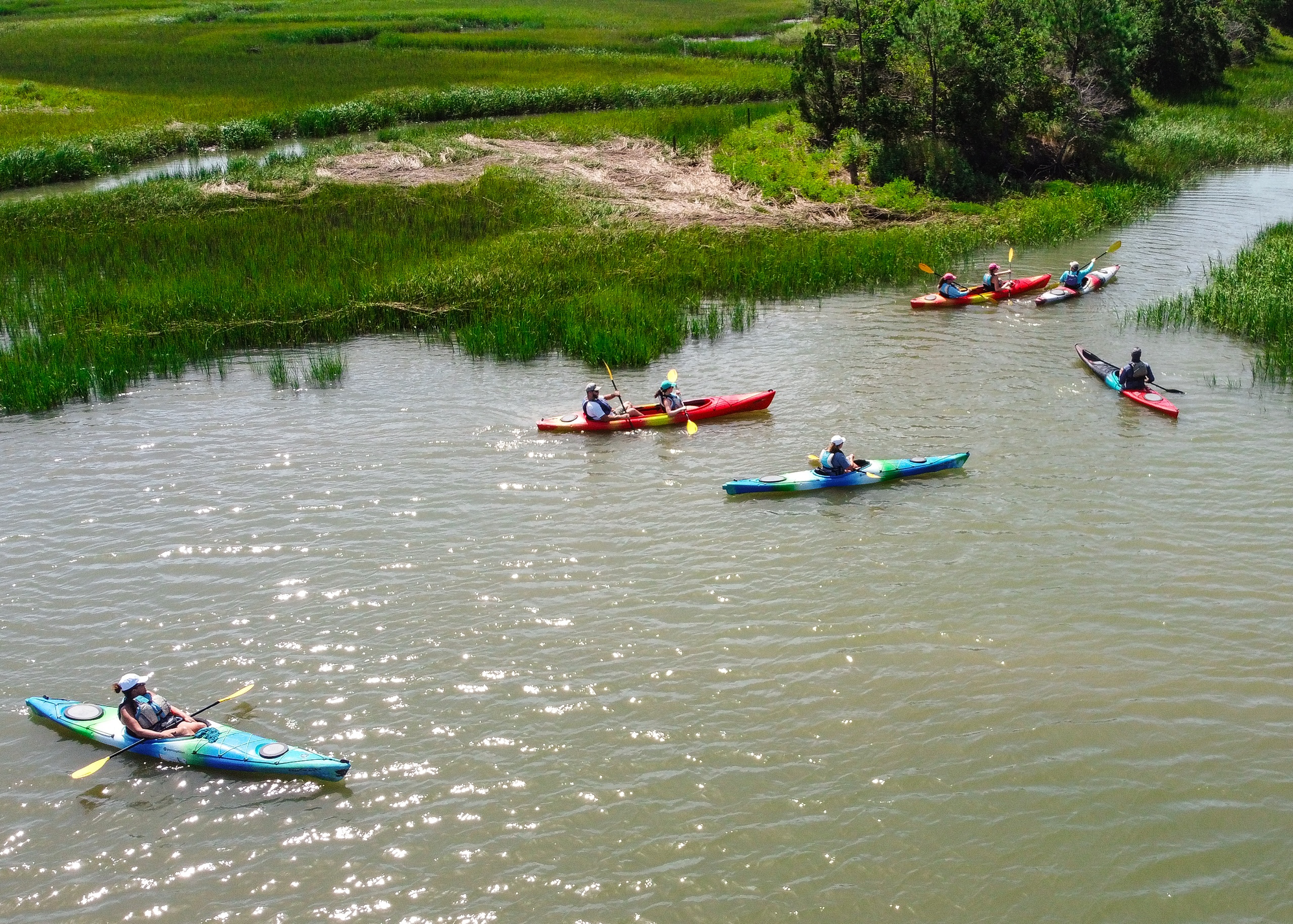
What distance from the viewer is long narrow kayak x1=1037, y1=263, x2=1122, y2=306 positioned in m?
25.3

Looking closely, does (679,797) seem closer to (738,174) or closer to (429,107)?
(738,174)

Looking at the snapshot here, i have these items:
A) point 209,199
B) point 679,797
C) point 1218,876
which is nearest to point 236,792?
point 679,797

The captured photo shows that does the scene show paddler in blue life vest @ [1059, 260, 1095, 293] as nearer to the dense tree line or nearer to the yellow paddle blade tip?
the dense tree line

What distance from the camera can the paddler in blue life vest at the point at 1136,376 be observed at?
63.2ft

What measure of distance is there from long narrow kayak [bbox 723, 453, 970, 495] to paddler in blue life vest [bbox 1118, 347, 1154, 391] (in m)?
4.76

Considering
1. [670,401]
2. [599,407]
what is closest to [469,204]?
[599,407]

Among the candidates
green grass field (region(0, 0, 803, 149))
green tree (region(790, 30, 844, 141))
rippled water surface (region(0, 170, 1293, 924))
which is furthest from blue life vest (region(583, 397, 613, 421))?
green grass field (region(0, 0, 803, 149))

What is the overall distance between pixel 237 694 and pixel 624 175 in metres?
26.4

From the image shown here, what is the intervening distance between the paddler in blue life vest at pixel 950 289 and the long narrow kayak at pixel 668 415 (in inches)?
298

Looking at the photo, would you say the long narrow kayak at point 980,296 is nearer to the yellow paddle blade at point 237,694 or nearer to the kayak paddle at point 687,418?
the kayak paddle at point 687,418

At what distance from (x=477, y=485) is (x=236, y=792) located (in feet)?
22.6

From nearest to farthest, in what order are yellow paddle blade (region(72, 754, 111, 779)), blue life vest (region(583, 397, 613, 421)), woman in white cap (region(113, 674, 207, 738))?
yellow paddle blade (region(72, 754, 111, 779))
woman in white cap (region(113, 674, 207, 738))
blue life vest (region(583, 397, 613, 421))

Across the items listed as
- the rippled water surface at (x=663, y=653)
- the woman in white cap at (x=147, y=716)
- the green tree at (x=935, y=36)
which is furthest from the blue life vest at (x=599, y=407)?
the green tree at (x=935, y=36)

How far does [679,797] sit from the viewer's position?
34.3ft
